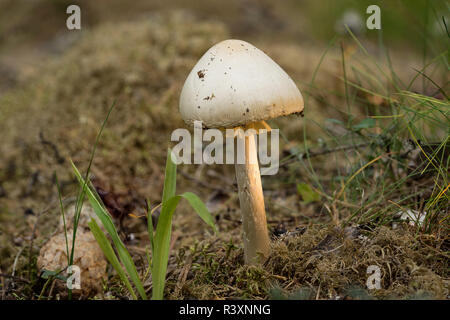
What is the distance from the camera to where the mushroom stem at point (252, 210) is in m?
1.69

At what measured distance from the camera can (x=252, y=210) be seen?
5.60ft

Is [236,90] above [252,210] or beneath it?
above

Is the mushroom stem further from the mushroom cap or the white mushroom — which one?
the mushroom cap

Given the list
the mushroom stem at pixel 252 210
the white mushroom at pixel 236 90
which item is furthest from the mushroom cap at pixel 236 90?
the mushroom stem at pixel 252 210

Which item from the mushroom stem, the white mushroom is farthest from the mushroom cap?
the mushroom stem

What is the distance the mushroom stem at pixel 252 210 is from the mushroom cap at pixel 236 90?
288 millimetres

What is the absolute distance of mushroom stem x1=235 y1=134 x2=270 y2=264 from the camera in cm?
169

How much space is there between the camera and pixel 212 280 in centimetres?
171

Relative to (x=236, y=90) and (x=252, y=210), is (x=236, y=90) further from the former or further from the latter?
(x=252, y=210)

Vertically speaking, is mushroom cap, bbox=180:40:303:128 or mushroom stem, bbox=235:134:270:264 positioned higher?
mushroom cap, bbox=180:40:303:128

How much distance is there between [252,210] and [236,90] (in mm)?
569

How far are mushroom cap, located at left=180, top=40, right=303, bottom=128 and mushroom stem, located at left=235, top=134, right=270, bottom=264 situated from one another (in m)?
0.29

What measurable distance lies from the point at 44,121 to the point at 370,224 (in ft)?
10.2

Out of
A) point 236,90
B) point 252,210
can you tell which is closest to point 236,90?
point 236,90
